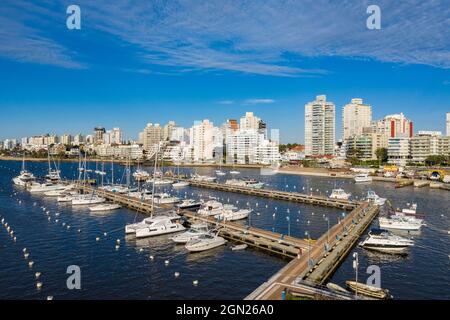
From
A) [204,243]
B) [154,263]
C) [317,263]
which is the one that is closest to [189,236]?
[204,243]

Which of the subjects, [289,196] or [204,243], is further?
[289,196]

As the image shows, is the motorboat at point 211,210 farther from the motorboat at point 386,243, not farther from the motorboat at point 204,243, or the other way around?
the motorboat at point 386,243

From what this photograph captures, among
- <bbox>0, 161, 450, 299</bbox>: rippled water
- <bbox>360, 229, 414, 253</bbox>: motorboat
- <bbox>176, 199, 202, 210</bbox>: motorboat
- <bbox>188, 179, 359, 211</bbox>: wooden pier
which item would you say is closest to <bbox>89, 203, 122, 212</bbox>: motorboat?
<bbox>0, 161, 450, 299</bbox>: rippled water

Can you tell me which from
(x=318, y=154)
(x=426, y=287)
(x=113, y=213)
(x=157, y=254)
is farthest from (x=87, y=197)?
(x=318, y=154)

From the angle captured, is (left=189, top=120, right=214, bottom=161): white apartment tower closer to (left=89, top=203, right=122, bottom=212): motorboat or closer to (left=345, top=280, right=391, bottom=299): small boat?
(left=89, top=203, right=122, bottom=212): motorboat

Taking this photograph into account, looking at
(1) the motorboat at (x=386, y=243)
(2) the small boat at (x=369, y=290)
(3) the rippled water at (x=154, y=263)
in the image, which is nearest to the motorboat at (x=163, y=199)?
(3) the rippled water at (x=154, y=263)

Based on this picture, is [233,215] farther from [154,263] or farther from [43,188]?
[43,188]

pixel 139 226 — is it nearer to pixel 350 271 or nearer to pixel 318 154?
pixel 350 271
